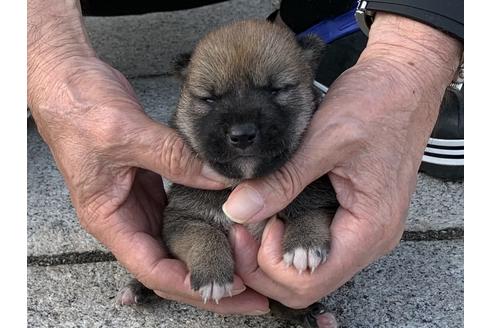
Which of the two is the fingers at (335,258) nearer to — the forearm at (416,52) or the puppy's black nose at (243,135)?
the puppy's black nose at (243,135)

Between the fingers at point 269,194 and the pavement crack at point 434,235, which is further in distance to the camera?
the pavement crack at point 434,235

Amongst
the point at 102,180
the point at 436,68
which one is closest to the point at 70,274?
the point at 102,180

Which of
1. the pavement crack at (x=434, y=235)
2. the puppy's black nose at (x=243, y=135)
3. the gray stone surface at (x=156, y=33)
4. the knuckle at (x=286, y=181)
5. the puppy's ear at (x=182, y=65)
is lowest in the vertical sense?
the gray stone surface at (x=156, y=33)

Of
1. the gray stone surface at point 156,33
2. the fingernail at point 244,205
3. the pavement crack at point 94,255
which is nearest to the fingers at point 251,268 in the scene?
the fingernail at point 244,205

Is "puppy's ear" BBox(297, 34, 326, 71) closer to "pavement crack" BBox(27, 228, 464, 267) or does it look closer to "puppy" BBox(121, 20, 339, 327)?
"puppy" BBox(121, 20, 339, 327)

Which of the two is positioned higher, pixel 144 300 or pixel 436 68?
pixel 436 68

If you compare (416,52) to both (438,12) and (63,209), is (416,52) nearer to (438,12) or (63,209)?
(438,12)

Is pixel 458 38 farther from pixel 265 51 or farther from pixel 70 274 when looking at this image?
pixel 70 274
